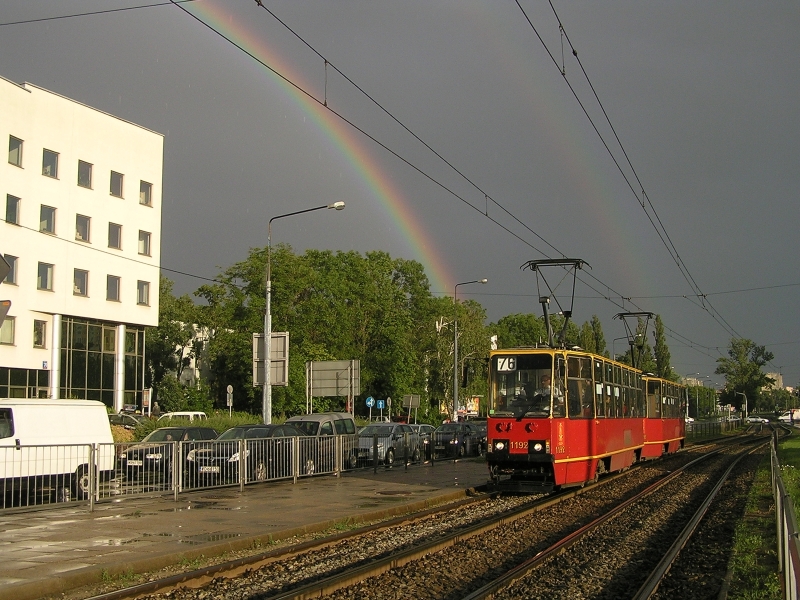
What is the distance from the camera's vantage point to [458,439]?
36.3 metres

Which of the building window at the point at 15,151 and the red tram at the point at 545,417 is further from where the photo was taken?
the building window at the point at 15,151

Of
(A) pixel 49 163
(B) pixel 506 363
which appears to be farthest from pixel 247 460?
(A) pixel 49 163

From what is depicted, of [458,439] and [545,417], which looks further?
[458,439]

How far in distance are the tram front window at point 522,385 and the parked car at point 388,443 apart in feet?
24.5

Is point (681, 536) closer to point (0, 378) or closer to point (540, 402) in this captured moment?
point (540, 402)

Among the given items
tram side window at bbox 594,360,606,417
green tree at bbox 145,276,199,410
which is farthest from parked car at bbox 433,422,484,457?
green tree at bbox 145,276,199,410

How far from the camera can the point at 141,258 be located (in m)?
52.5

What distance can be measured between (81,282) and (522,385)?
117ft

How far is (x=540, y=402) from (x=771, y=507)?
4865 mm

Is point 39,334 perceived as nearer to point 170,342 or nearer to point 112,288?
point 112,288

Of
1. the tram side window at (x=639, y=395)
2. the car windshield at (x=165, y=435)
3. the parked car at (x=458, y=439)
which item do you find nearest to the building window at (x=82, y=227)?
the parked car at (x=458, y=439)

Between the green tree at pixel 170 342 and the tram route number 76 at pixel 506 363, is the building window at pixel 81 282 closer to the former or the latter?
the green tree at pixel 170 342

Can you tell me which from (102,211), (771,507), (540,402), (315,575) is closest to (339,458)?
(540,402)

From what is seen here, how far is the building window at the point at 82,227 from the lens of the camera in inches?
1896
